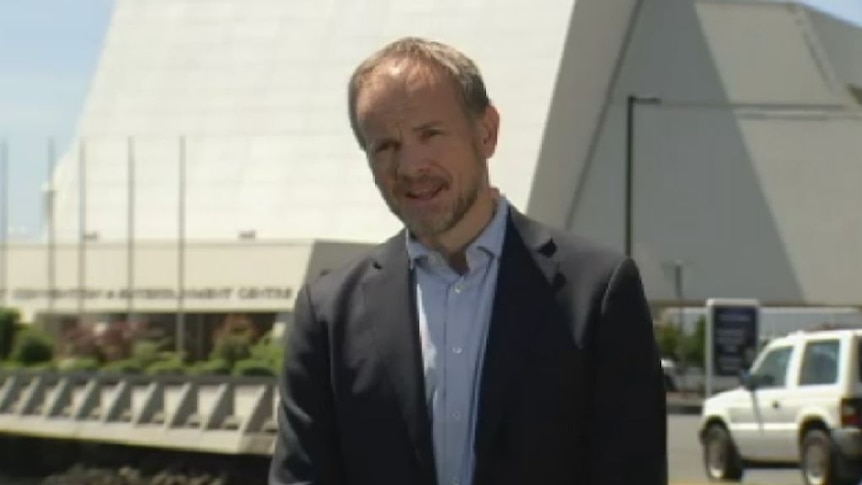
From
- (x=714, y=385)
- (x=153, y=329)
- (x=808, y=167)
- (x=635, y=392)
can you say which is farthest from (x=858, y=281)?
(x=635, y=392)

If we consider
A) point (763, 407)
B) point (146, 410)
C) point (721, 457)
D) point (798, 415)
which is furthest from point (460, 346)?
point (146, 410)

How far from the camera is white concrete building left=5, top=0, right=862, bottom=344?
194 ft

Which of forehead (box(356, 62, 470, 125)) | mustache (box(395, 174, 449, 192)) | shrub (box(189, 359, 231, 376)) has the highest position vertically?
forehead (box(356, 62, 470, 125))

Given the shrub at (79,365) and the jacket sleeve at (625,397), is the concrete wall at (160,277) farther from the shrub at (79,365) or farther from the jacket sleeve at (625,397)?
the jacket sleeve at (625,397)

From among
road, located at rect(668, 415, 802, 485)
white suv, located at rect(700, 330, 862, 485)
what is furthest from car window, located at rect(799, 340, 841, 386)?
road, located at rect(668, 415, 802, 485)

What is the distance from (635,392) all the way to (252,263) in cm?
4837

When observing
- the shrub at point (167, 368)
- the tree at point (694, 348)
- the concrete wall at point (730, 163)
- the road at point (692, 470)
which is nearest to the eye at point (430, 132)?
the road at point (692, 470)

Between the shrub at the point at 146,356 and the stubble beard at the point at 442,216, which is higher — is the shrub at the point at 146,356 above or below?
below

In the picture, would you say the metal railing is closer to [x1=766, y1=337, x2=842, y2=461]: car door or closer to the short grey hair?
[x1=766, y1=337, x2=842, y2=461]: car door

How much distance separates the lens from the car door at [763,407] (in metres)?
20.9

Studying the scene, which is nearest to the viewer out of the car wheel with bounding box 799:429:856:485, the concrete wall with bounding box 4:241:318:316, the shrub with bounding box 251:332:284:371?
the car wheel with bounding box 799:429:856:485

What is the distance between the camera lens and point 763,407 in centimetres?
2111

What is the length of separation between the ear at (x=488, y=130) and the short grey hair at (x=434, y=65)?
26 millimetres

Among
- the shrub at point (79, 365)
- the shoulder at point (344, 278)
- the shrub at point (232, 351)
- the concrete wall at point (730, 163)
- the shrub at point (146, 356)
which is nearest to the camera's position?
the shoulder at point (344, 278)
